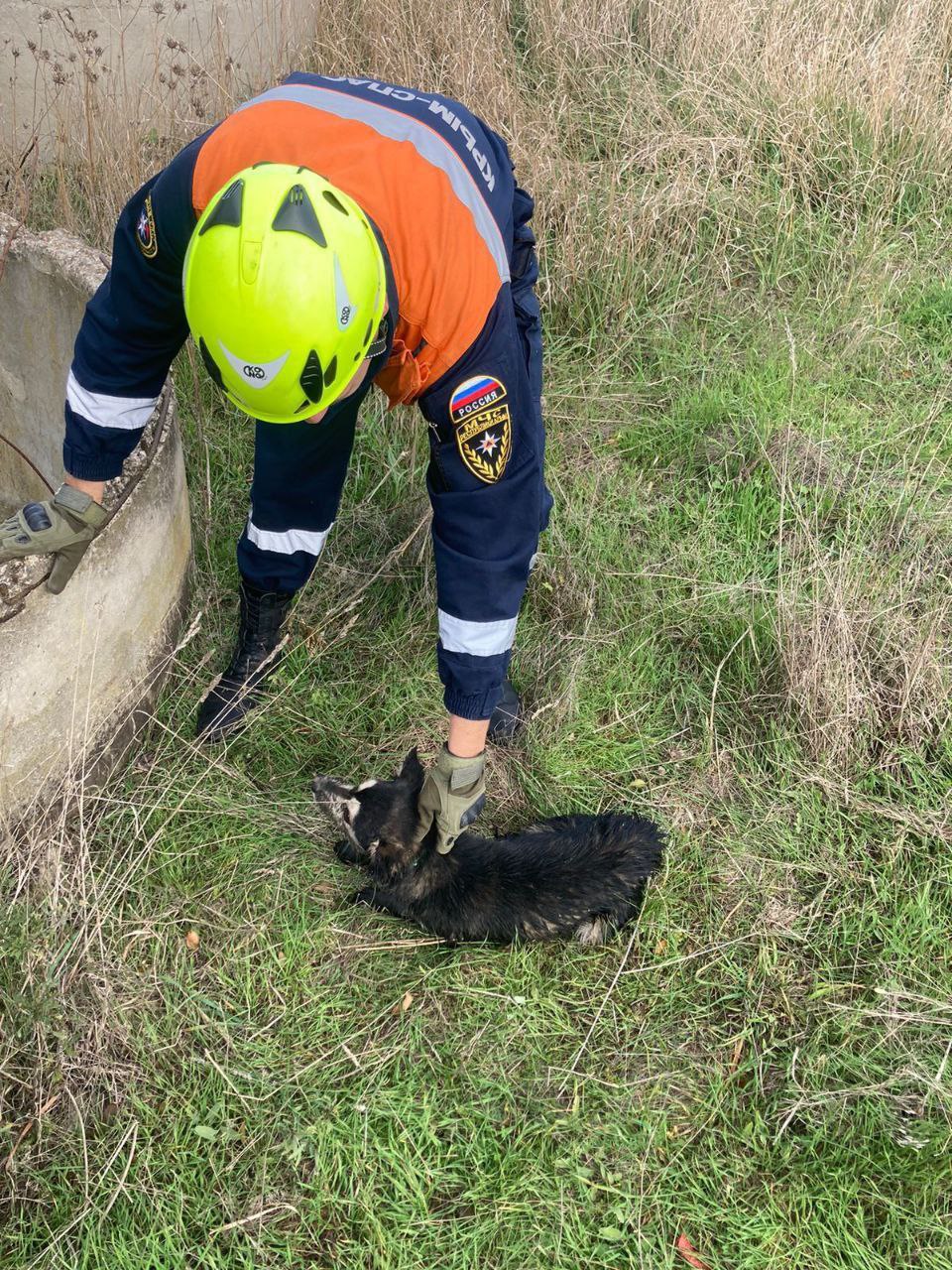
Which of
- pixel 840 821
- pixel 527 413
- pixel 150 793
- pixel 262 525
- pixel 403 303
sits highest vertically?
pixel 403 303

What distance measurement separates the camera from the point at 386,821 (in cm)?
276

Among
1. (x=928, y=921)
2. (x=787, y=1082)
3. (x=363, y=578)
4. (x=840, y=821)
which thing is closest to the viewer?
(x=787, y=1082)

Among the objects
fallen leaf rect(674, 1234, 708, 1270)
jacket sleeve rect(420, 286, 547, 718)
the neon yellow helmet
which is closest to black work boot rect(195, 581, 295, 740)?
jacket sleeve rect(420, 286, 547, 718)

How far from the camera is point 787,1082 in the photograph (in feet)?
8.01

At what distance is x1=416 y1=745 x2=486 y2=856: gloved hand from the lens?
253 cm

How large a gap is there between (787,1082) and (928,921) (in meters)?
0.61

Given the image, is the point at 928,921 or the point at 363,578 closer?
the point at 928,921

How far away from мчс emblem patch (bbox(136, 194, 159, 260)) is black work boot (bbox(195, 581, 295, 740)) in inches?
45.5

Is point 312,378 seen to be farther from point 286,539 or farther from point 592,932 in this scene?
point 592,932

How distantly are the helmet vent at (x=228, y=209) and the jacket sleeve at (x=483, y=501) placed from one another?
541mm

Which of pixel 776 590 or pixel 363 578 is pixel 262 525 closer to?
pixel 363 578

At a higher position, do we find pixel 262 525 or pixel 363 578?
pixel 262 525

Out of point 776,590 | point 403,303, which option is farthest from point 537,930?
point 403,303

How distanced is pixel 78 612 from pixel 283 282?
1.09 m
